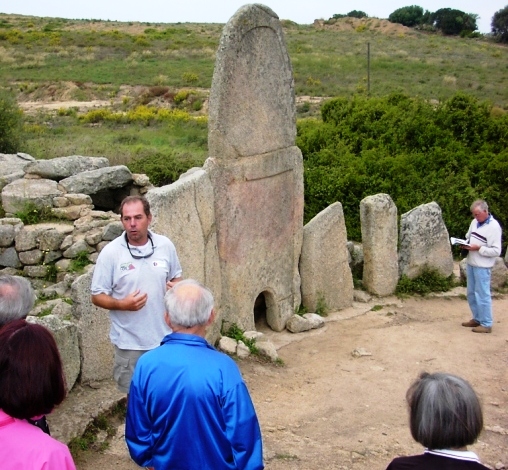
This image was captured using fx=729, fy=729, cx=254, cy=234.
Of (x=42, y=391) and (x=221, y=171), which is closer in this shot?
(x=42, y=391)

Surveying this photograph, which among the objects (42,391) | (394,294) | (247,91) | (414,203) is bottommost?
(394,294)

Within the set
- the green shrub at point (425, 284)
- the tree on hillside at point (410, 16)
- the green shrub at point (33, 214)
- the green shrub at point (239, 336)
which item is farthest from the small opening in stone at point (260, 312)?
the tree on hillside at point (410, 16)

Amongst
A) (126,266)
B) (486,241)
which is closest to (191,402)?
(126,266)

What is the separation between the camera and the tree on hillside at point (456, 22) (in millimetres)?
66562

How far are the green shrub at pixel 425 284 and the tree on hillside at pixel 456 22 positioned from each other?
61.2 m

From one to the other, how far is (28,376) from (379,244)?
717cm

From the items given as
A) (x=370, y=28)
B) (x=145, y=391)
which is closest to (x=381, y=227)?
(x=145, y=391)

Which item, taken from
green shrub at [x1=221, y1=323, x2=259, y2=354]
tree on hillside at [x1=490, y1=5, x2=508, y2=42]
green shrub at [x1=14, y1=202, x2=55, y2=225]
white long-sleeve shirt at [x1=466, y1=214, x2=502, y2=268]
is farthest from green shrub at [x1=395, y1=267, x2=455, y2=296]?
tree on hillside at [x1=490, y1=5, x2=508, y2=42]

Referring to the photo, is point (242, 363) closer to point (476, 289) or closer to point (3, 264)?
point (476, 289)

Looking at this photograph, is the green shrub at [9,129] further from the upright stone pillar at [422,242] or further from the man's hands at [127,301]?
the man's hands at [127,301]

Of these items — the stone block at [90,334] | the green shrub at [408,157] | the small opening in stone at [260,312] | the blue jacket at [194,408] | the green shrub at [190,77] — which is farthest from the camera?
the green shrub at [190,77]

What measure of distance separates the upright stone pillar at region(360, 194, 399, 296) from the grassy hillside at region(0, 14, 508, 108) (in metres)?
17.1

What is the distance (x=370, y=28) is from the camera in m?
70.9

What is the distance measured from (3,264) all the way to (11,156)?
3.74 m
